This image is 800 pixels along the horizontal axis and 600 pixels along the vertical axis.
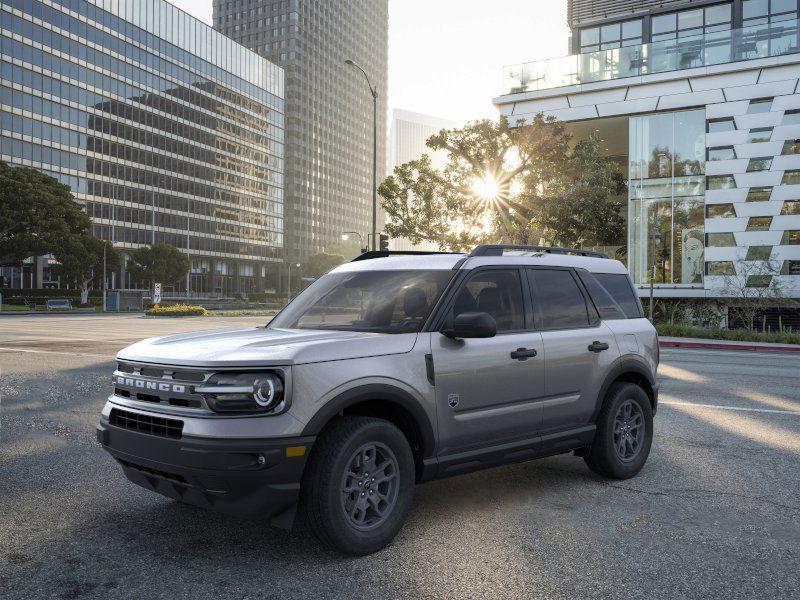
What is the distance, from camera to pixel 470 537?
14.1 ft

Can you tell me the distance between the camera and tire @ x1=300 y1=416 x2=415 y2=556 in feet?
12.3

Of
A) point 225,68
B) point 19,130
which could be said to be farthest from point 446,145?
point 225,68

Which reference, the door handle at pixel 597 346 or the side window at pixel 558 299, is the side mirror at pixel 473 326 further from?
the door handle at pixel 597 346

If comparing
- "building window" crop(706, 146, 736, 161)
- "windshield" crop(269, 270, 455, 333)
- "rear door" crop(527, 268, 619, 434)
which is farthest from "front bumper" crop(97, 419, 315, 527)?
"building window" crop(706, 146, 736, 161)

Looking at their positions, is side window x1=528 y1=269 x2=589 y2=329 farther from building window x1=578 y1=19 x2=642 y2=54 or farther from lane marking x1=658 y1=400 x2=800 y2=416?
building window x1=578 y1=19 x2=642 y2=54

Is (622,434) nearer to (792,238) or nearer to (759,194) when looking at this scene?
(792,238)

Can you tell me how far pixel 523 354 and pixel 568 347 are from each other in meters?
0.57

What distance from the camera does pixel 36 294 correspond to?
210 ft

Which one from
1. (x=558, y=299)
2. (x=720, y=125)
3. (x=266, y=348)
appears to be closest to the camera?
(x=266, y=348)

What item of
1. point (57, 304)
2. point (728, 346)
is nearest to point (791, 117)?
point (728, 346)

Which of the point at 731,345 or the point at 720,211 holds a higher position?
the point at 720,211

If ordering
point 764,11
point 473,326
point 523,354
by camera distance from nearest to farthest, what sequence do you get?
1. point 473,326
2. point 523,354
3. point 764,11

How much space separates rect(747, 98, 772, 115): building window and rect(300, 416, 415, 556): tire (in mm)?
35300

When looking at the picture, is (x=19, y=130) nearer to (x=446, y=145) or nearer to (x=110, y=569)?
(x=446, y=145)
